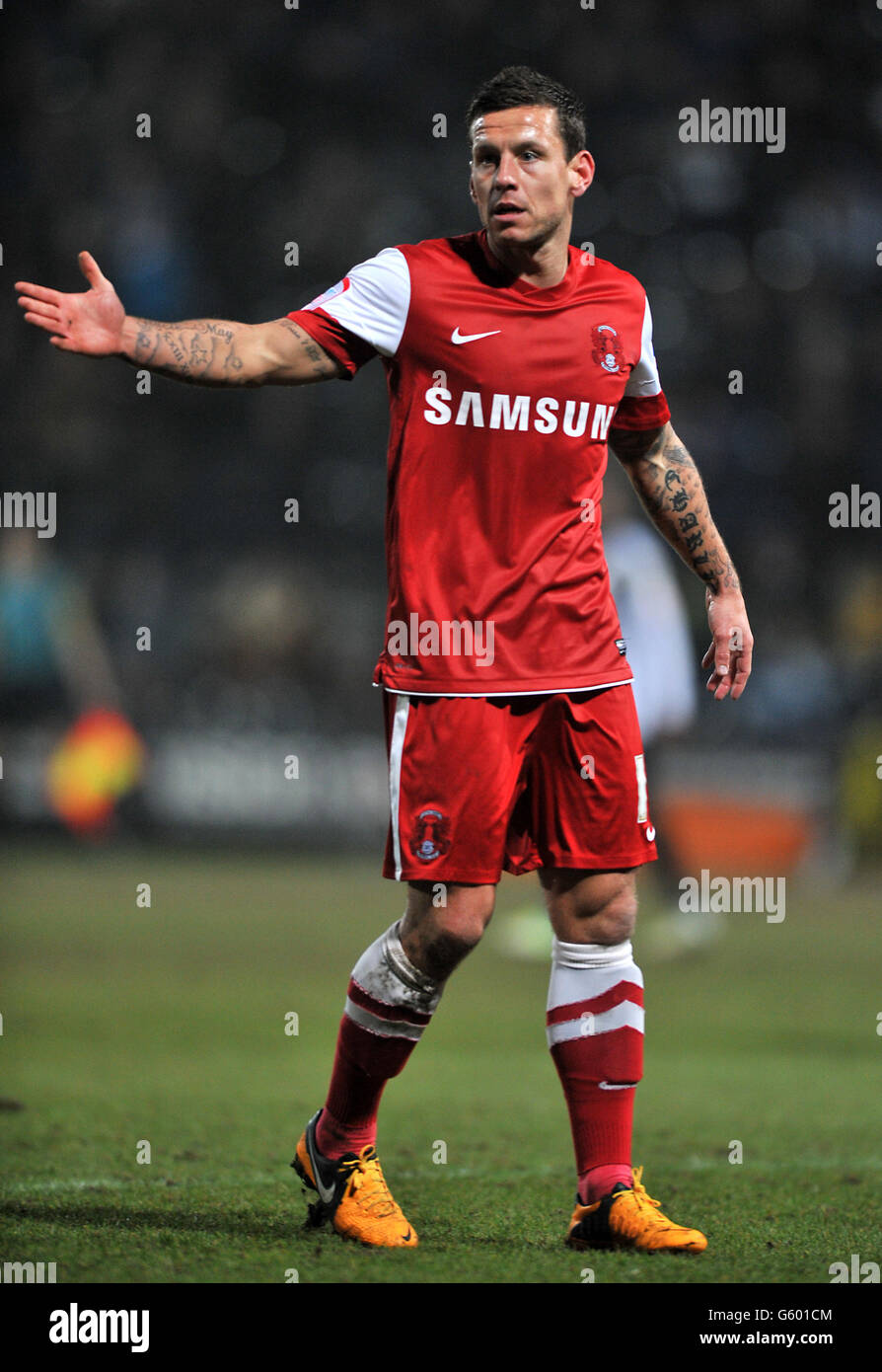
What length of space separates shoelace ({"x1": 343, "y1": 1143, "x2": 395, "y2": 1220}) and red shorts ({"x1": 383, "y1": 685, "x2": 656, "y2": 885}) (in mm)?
623

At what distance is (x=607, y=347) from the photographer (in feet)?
11.5

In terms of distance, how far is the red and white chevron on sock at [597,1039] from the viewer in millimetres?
3480

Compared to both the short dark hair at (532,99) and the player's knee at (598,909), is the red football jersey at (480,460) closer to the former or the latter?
the short dark hair at (532,99)

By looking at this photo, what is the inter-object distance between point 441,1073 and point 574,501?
110 inches

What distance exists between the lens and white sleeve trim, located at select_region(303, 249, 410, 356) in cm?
336

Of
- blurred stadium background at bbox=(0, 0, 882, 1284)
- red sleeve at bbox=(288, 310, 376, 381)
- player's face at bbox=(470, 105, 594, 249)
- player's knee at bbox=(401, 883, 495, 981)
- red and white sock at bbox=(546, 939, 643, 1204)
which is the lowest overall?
red and white sock at bbox=(546, 939, 643, 1204)

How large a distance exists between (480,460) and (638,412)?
19.8 inches

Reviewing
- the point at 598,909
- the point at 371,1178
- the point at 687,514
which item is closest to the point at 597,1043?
the point at 598,909

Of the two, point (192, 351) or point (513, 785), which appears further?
point (513, 785)

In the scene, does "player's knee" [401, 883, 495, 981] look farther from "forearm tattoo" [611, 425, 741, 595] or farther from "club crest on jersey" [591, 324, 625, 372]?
"club crest on jersey" [591, 324, 625, 372]

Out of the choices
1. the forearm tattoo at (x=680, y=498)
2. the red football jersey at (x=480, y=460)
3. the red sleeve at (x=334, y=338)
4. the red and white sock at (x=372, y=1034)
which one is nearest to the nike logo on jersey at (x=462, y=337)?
the red football jersey at (x=480, y=460)

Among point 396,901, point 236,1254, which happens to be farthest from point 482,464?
point 396,901

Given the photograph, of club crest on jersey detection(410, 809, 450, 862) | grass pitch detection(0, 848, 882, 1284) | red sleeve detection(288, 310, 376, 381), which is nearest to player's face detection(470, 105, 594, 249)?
red sleeve detection(288, 310, 376, 381)

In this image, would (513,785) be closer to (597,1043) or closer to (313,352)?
(597,1043)
